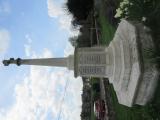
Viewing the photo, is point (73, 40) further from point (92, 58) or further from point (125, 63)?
point (125, 63)

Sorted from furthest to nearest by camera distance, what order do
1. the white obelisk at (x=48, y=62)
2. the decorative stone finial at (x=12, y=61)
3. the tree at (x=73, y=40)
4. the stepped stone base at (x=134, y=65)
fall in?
the tree at (x=73, y=40) → the decorative stone finial at (x=12, y=61) → the white obelisk at (x=48, y=62) → the stepped stone base at (x=134, y=65)

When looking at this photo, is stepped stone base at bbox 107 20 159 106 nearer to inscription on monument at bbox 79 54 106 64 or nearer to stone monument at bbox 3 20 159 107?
stone monument at bbox 3 20 159 107

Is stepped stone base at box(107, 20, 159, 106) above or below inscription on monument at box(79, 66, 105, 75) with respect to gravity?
above

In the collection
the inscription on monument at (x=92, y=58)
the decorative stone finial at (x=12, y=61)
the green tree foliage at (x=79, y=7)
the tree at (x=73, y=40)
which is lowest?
the tree at (x=73, y=40)

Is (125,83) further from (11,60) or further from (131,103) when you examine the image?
(11,60)

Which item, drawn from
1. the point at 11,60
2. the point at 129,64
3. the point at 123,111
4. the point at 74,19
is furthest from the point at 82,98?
the point at 129,64

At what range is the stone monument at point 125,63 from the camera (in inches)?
518

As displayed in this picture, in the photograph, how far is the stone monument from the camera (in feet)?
43.2

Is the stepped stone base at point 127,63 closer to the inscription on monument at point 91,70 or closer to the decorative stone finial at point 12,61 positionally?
the inscription on monument at point 91,70

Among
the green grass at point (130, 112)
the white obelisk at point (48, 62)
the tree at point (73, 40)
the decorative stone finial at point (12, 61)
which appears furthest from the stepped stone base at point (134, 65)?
the tree at point (73, 40)

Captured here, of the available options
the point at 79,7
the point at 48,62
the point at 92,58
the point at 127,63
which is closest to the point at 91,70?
the point at 92,58

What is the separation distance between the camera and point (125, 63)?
1384cm

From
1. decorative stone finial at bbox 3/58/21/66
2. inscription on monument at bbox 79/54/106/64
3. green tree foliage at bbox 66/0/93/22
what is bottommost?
green tree foliage at bbox 66/0/93/22

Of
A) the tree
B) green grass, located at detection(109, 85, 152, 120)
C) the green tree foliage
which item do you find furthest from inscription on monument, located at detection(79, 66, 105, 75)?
the tree
